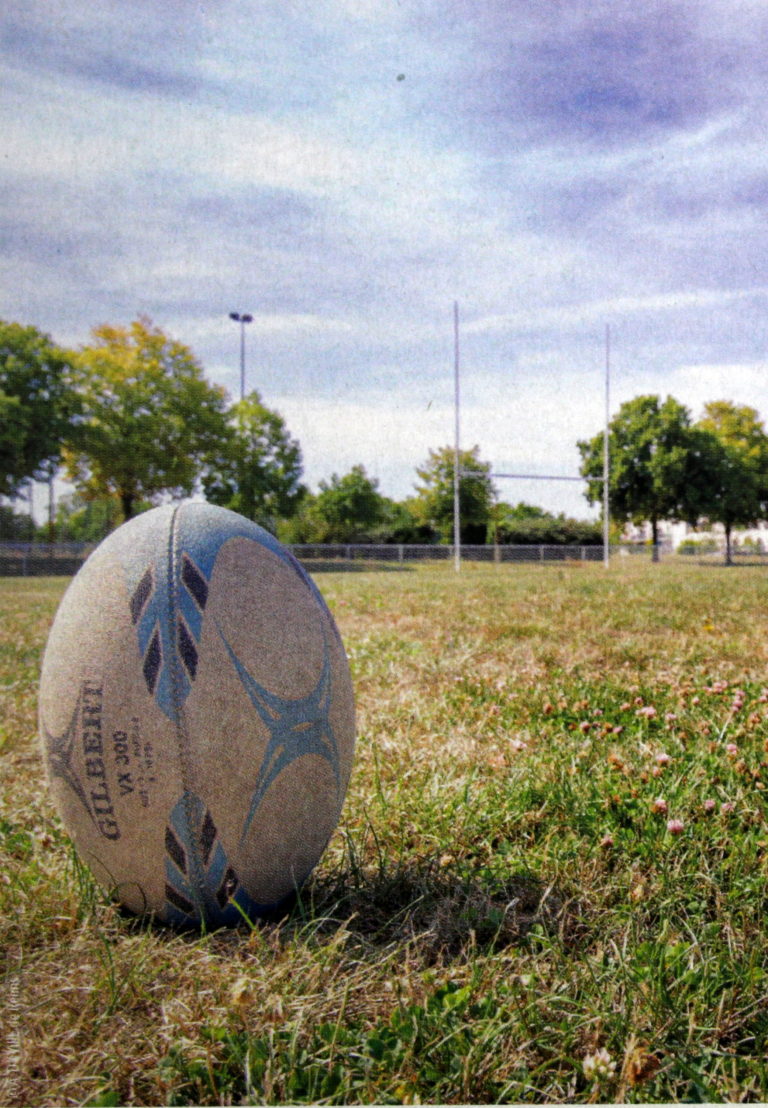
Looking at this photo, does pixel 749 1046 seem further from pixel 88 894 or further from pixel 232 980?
pixel 88 894

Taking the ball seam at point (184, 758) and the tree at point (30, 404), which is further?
the tree at point (30, 404)

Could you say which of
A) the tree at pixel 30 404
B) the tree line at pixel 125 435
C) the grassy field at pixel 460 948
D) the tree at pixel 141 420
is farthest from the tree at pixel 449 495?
the grassy field at pixel 460 948

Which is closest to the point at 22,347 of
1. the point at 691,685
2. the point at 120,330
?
the point at 120,330

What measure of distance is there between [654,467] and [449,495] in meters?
10.4

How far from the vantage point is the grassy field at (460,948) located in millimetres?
1563

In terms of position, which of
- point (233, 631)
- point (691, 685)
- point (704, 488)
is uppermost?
point (704, 488)

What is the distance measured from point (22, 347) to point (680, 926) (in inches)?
1415

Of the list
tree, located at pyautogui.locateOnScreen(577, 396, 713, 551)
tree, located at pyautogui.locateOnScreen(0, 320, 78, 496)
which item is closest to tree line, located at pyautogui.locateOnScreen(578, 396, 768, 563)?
tree, located at pyautogui.locateOnScreen(577, 396, 713, 551)

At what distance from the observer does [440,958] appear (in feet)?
6.30

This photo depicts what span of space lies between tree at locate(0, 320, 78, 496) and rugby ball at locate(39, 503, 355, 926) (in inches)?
1172

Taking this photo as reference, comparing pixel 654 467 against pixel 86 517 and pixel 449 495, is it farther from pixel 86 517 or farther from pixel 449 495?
pixel 86 517

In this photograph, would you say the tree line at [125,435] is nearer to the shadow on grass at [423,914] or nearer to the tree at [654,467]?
the tree at [654,467]

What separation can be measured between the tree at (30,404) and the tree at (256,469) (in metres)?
6.54

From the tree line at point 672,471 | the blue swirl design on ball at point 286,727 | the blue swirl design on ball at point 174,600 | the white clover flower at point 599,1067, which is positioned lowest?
the white clover flower at point 599,1067
